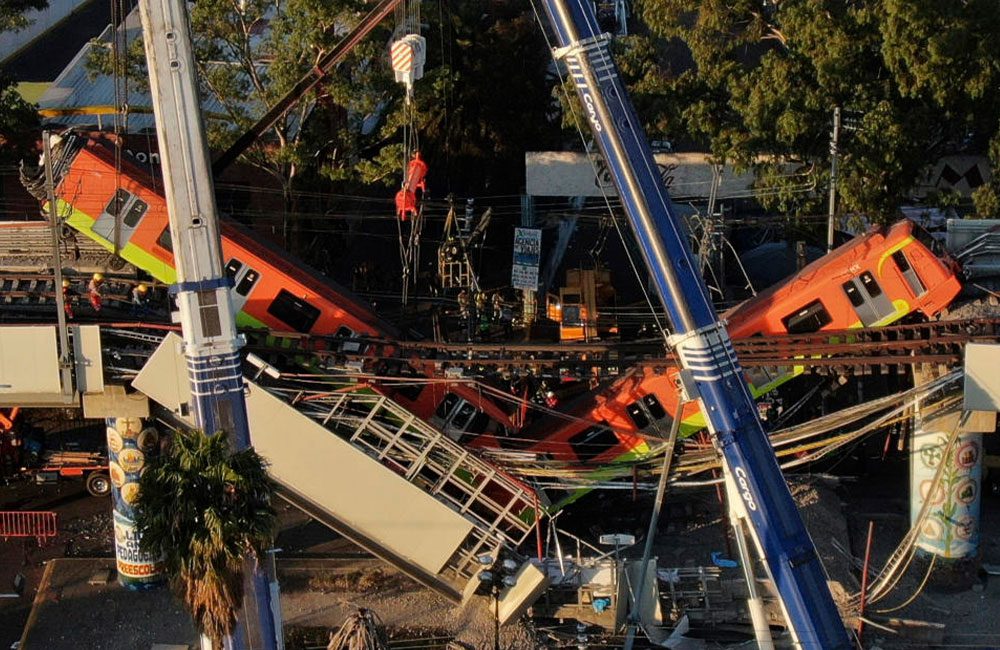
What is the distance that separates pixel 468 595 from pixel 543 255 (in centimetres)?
1671

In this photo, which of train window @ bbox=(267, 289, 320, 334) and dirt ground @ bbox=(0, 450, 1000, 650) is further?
train window @ bbox=(267, 289, 320, 334)

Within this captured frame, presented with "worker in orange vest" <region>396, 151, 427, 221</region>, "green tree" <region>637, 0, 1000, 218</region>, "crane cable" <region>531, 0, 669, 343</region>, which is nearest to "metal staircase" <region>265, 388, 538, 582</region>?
"crane cable" <region>531, 0, 669, 343</region>

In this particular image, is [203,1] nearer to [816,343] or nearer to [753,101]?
[753,101]

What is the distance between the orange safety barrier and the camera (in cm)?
2772

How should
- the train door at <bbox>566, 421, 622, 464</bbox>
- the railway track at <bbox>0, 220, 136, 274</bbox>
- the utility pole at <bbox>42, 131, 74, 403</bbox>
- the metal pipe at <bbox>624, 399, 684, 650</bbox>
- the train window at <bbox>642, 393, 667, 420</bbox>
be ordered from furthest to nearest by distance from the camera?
1. the railway track at <bbox>0, 220, 136, 274</bbox>
2. the train door at <bbox>566, 421, 622, 464</bbox>
3. the train window at <bbox>642, 393, 667, 420</bbox>
4. the utility pole at <bbox>42, 131, 74, 403</bbox>
5. the metal pipe at <bbox>624, 399, 684, 650</bbox>

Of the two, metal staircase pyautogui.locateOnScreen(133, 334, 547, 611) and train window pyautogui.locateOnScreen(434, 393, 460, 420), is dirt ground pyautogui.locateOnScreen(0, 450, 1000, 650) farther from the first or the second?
train window pyautogui.locateOnScreen(434, 393, 460, 420)

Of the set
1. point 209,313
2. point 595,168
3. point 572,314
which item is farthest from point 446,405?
point 209,313

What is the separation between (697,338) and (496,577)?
7329 mm

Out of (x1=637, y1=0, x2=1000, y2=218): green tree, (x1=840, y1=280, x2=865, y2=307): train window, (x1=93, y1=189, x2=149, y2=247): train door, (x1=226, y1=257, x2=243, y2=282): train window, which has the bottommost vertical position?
(x1=840, y1=280, x2=865, y2=307): train window

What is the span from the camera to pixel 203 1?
110 ft

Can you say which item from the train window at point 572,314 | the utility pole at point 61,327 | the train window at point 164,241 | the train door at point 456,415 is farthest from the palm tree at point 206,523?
the train window at point 572,314

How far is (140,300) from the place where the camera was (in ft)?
91.1

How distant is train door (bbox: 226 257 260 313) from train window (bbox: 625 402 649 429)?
815cm

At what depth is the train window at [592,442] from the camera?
27.0 m
